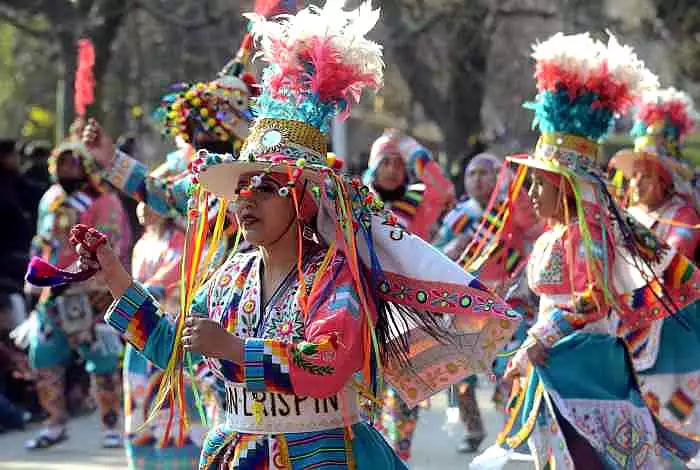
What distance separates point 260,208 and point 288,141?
0.71 ft

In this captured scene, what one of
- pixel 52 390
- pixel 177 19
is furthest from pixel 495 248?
pixel 177 19

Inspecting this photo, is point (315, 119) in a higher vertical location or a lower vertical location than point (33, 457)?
higher

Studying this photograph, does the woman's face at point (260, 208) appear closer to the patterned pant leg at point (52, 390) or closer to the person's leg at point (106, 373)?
the person's leg at point (106, 373)

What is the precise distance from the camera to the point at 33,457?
9891 millimetres

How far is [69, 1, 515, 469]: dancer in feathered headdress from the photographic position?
14.6ft

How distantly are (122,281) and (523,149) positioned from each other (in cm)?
1586

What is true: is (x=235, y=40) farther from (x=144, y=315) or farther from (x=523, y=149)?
(x=144, y=315)

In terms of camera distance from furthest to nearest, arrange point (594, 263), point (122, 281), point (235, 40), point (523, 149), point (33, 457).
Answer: point (523, 149) < point (235, 40) < point (33, 457) < point (594, 263) < point (122, 281)

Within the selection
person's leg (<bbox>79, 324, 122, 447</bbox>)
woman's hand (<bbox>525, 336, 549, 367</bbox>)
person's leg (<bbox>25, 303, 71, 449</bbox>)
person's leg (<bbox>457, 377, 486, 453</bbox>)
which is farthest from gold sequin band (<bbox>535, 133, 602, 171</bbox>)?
person's leg (<bbox>25, 303, 71, 449</bbox>)

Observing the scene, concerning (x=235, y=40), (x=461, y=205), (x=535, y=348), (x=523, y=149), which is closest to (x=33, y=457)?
(x=461, y=205)

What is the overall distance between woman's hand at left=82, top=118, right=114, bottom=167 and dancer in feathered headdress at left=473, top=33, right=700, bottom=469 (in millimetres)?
1846

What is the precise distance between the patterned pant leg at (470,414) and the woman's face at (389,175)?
1504mm

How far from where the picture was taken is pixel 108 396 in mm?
10102

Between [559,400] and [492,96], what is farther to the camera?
[492,96]
